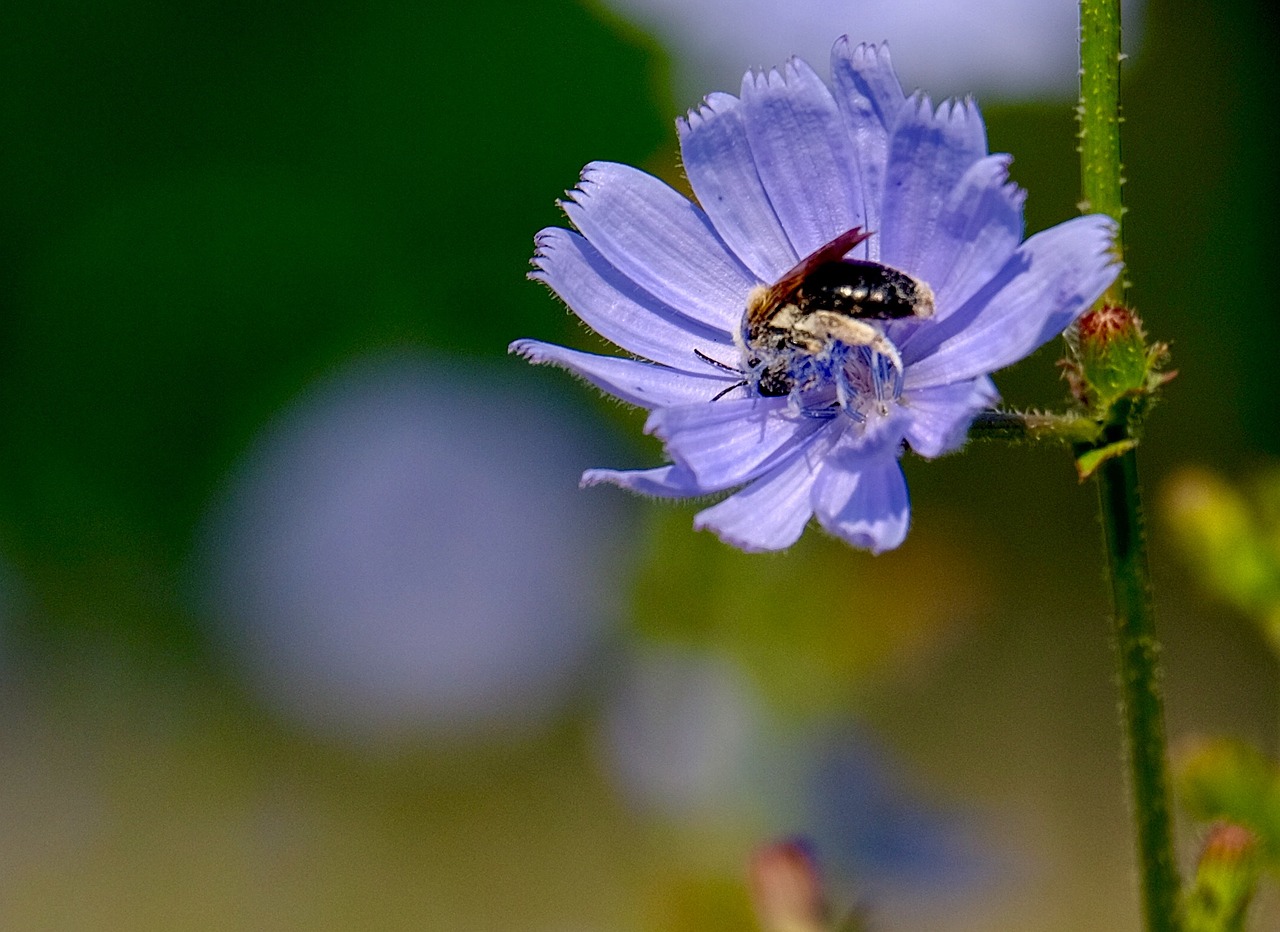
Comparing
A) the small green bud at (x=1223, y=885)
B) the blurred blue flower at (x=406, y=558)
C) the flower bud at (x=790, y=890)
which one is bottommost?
the blurred blue flower at (x=406, y=558)

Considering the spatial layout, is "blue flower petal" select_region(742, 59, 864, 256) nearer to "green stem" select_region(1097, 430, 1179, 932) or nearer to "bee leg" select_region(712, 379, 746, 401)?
"bee leg" select_region(712, 379, 746, 401)

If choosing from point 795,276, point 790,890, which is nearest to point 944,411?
point 795,276

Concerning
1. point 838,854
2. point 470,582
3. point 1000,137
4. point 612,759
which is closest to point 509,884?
point 612,759

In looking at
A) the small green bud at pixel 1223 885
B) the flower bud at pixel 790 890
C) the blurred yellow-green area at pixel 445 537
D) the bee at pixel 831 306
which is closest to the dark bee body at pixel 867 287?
the bee at pixel 831 306

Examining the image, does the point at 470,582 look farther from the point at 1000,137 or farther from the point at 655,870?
the point at 1000,137

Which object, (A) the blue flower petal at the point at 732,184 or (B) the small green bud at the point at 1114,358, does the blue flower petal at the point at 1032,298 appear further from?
(A) the blue flower petal at the point at 732,184

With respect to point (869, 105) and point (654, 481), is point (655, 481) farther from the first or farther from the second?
point (869, 105)
